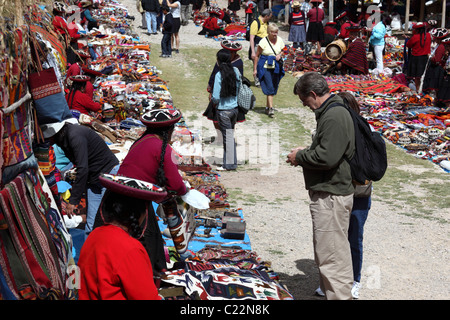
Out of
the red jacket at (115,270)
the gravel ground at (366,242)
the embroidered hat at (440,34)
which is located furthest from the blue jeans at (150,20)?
the red jacket at (115,270)

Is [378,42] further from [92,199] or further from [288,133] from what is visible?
[92,199]

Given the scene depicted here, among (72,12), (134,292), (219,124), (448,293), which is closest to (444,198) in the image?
(448,293)

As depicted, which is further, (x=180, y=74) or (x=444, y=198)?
(x=180, y=74)

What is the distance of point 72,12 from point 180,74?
11.1ft

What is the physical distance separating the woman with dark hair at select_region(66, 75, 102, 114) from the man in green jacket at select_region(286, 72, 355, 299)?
13.4ft

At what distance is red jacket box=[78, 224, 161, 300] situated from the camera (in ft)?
9.27

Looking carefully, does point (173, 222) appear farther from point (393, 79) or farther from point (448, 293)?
point (393, 79)

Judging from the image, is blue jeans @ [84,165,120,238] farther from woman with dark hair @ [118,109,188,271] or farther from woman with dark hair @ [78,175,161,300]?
woman with dark hair @ [78,175,161,300]

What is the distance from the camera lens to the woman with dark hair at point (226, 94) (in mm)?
8828

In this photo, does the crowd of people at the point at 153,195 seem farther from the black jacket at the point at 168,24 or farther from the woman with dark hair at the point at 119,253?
the black jacket at the point at 168,24

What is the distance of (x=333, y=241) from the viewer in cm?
448

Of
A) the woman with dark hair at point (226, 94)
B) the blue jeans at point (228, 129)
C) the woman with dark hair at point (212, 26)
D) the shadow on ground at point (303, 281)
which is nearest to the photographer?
the shadow on ground at point (303, 281)

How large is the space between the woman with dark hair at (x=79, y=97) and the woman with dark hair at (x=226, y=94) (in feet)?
6.75
